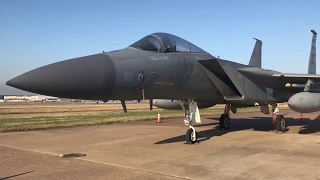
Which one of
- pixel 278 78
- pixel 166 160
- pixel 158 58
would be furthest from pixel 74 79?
pixel 278 78

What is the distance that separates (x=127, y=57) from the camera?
23.7 feet

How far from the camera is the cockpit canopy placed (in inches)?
317

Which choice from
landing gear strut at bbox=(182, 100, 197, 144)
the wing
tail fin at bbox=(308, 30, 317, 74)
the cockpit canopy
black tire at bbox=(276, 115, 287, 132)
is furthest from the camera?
tail fin at bbox=(308, 30, 317, 74)

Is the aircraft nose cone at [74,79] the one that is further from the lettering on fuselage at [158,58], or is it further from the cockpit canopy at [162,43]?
the cockpit canopy at [162,43]

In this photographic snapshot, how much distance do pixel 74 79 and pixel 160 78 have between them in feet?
7.86

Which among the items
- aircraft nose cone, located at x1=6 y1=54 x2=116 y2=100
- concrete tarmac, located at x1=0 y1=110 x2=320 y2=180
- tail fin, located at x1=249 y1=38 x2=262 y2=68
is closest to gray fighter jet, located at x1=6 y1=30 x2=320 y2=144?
aircraft nose cone, located at x1=6 y1=54 x2=116 y2=100

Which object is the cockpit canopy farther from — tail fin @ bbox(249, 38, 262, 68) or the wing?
tail fin @ bbox(249, 38, 262, 68)

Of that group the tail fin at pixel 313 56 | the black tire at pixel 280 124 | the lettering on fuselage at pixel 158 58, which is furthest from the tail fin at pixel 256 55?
the lettering on fuselage at pixel 158 58

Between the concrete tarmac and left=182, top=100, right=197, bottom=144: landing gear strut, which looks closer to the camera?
the concrete tarmac

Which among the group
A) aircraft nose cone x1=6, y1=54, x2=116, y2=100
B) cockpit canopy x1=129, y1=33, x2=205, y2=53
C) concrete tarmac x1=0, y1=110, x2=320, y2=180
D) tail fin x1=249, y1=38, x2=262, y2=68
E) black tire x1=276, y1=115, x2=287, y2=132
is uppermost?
tail fin x1=249, y1=38, x2=262, y2=68

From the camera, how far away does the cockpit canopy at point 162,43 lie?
8047 millimetres

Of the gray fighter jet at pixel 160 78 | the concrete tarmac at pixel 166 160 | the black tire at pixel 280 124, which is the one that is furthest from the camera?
the black tire at pixel 280 124

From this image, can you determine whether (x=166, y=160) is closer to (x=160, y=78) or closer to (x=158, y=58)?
(x=160, y=78)

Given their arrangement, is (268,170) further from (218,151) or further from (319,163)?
(218,151)
